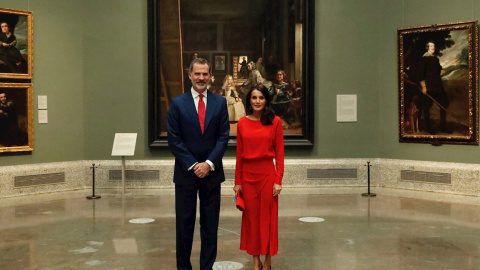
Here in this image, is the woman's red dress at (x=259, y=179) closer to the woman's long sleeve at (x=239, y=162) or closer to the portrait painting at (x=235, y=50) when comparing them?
the woman's long sleeve at (x=239, y=162)

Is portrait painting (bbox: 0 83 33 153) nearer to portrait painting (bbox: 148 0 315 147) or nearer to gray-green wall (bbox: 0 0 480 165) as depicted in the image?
gray-green wall (bbox: 0 0 480 165)

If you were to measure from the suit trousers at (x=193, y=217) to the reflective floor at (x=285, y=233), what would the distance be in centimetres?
91

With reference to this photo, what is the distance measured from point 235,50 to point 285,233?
5642 millimetres

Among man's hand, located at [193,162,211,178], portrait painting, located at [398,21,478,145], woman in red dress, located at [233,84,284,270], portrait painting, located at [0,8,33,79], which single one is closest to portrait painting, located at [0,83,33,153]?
portrait painting, located at [0,8,33,79]

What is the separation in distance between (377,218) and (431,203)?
2144mm

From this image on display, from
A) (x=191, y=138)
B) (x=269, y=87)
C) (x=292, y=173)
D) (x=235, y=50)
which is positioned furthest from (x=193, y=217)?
(x=235, y=50)

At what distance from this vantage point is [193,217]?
4957 mm

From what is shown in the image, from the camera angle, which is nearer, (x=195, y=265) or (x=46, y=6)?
(x=195, y=265)

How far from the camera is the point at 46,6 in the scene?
11359 mm

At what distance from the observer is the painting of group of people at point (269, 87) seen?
11.8 m

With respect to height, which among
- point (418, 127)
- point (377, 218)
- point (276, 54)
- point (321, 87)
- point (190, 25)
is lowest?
point (377, 218)

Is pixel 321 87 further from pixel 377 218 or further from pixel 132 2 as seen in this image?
pixel 132 2

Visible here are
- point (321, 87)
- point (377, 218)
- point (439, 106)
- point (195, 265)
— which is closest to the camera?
point (195, 265)

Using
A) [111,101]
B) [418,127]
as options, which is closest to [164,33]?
[111,101]
